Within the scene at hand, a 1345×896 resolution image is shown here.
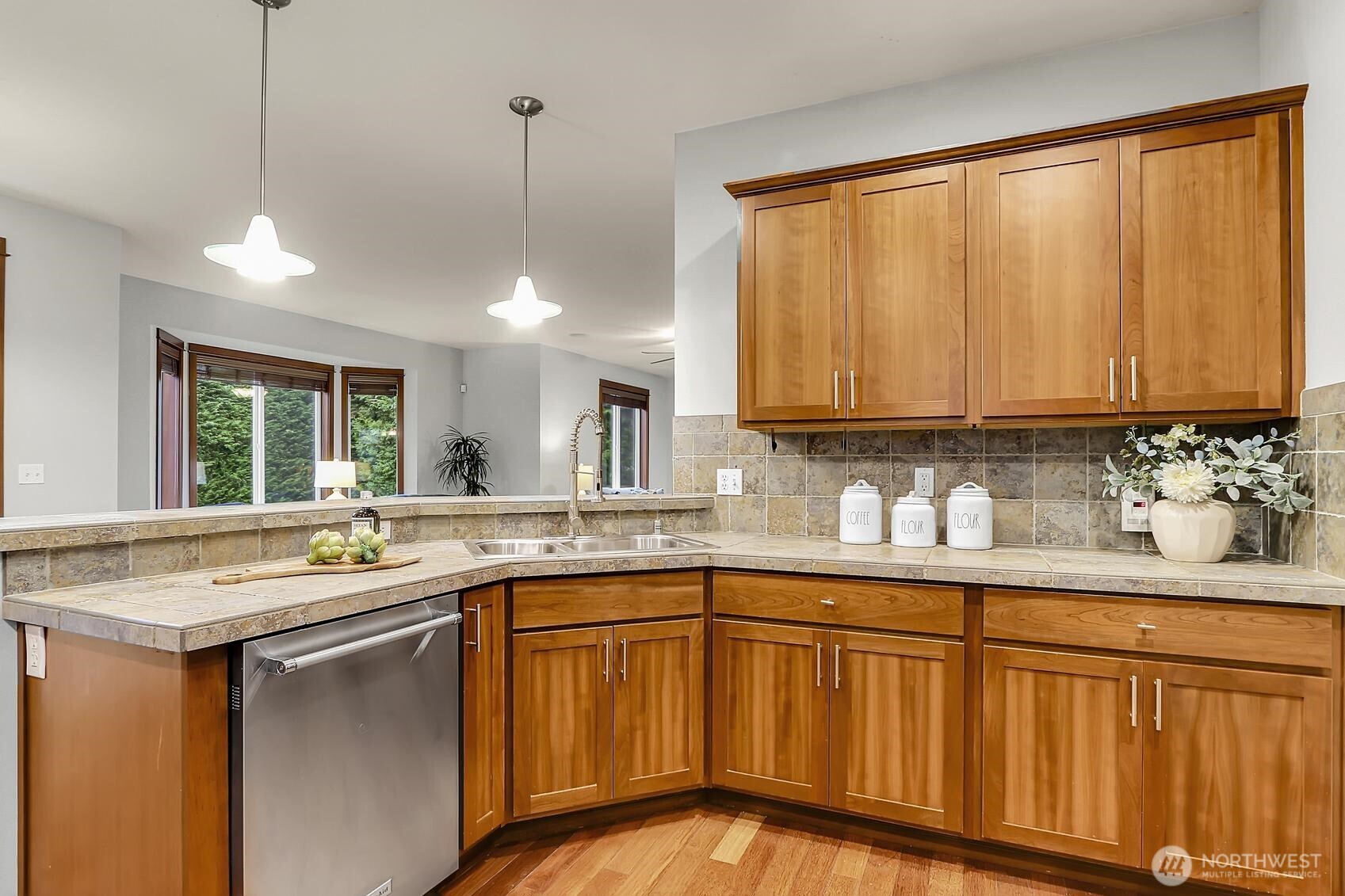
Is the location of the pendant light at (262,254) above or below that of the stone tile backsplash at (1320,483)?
above

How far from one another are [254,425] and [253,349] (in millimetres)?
705

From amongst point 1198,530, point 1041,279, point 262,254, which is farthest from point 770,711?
point 262,254

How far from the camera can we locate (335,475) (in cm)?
612

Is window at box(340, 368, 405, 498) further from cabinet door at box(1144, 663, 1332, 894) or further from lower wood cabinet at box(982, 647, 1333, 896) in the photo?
cabinet door at box(1144, 663, 1332, 894)

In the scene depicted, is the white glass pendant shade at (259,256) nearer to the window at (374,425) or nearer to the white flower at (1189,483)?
the white flower at (1189,483)

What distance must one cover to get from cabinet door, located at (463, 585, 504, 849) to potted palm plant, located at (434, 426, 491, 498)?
600cm

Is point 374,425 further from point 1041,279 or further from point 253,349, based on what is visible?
point 1041,279

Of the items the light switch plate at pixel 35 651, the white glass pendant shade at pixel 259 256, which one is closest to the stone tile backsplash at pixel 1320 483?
the white glass pendant shade at pixel 259 256

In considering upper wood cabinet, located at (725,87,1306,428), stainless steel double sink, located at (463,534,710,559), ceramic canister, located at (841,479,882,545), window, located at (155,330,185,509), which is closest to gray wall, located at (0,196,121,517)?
window, located at (155,330,185,509)

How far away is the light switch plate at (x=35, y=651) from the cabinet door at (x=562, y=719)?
3.61 ft

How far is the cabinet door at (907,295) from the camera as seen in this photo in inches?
91.6

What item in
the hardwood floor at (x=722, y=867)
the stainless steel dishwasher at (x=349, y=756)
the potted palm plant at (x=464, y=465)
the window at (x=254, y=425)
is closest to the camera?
the stainless steel dishwasher at (x=349, y=756)

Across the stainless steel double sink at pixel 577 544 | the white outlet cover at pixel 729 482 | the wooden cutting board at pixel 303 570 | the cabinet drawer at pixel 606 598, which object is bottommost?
the cabinet drawer at pixel 606 598

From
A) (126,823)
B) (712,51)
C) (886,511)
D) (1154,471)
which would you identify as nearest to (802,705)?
(886,511)
